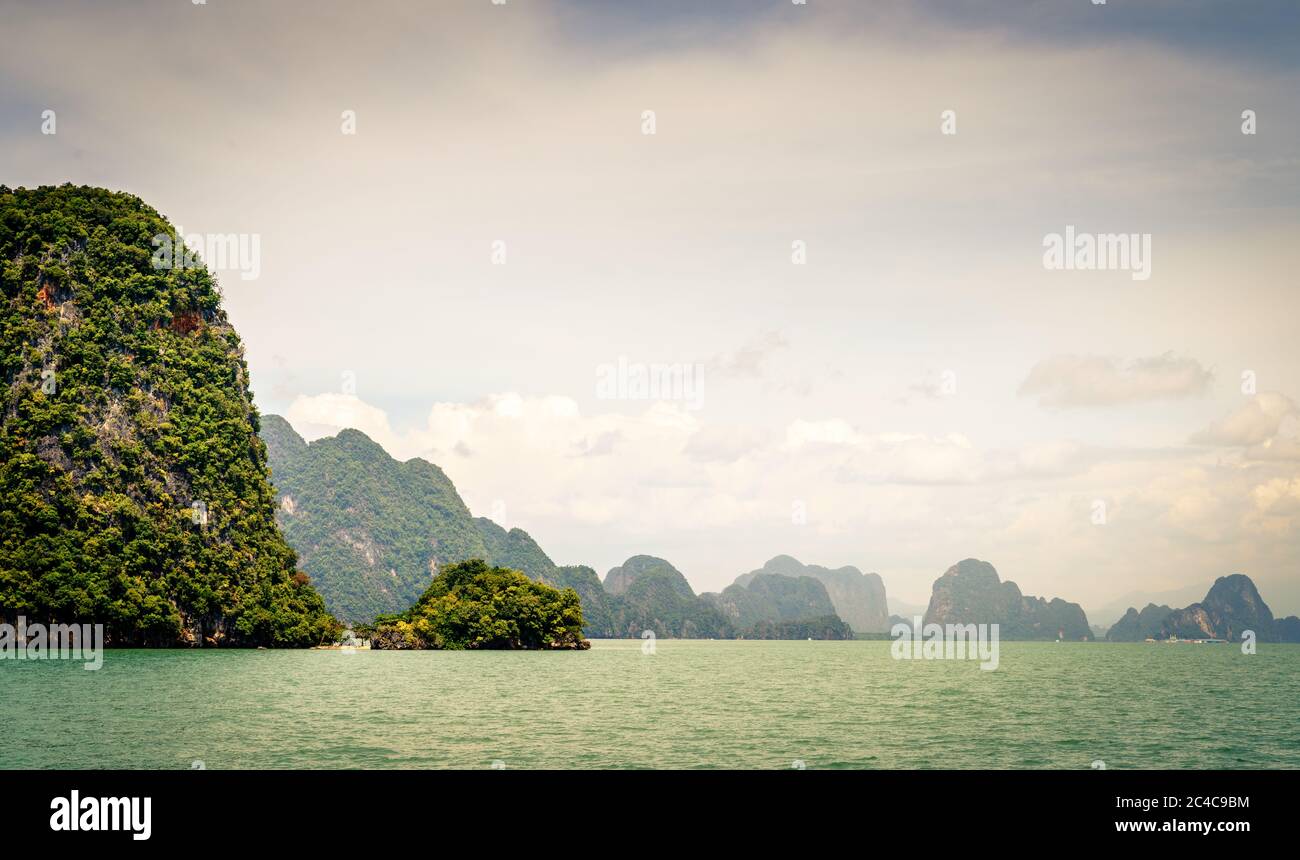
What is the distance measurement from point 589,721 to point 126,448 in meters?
78.7

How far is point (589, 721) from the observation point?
126 feet

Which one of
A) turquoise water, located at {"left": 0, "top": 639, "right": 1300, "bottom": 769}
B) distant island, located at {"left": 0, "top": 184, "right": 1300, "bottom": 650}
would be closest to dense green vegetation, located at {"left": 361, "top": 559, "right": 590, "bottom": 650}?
distant island, located at {"left": 0, "top": 184, "right": 1300, "bottom": 650}

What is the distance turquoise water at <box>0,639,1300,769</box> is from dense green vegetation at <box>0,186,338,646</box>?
24.9m

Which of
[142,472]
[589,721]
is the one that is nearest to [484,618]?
[142,472]

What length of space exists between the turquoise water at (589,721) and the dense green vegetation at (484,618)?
38.7 meters

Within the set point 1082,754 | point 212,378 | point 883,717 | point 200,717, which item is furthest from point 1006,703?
point 212,378

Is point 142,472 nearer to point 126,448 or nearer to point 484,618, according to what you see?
point 126,448

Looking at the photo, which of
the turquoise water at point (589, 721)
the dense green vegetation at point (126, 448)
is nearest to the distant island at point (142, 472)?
the dense green vegetation at point (126, 448)

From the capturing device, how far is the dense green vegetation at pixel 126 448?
9106 cm

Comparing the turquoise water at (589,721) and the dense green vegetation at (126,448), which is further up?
the dense green vegetation at (126,448)

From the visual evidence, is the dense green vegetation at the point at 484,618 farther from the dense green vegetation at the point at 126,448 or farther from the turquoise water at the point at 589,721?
the turquoise water at the point at 589,721
